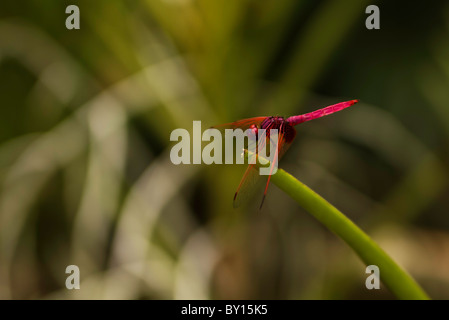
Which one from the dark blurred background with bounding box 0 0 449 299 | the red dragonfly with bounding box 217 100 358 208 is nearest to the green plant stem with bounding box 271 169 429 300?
the red dragonfly with bounding box 217 100 358 208

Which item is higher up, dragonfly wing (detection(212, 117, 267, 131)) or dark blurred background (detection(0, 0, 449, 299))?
dark blurred background (detection(0, 0, 449, 299))

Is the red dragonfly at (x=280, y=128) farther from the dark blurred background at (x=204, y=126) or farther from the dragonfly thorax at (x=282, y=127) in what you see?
the dark blurred background at (x=204, y=126)

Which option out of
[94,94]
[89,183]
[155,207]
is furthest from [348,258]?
[94,94]

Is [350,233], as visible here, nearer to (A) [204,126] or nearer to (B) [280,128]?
(B) [280,128]

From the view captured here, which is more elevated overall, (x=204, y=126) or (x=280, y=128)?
(x=204, y=126)

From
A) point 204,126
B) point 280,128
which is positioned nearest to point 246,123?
point 280,128

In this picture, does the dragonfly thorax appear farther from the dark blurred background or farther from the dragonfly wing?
the dark blurred background

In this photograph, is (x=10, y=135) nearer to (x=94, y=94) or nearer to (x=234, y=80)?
(x=94, y=94)
